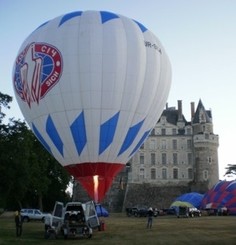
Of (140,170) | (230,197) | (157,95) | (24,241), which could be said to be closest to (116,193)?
(140,170)

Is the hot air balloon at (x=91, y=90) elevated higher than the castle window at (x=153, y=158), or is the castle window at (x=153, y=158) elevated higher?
the castle window at (x=153, y=158)

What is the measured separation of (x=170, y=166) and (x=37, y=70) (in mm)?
60781

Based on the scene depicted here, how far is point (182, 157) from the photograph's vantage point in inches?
3310

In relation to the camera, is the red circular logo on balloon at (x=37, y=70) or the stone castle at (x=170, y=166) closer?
the red circular logo on balloon at (x=37, y=70)

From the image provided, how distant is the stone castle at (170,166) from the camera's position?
7988 cm

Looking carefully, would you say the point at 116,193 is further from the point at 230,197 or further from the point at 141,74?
the point at 141,74

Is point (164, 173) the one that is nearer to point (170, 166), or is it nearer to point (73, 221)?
point (170, 166)

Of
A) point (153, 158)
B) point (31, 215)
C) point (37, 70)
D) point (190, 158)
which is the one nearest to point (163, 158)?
point (153, 158)

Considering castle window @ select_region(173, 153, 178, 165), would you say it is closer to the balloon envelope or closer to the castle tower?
the castle tower

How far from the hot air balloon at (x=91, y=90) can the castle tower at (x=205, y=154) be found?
56575mm

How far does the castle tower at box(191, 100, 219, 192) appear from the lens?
265ft

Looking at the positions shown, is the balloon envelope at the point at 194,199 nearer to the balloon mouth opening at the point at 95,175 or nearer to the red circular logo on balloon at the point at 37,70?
the balloon mouth opening at the point at 95,175

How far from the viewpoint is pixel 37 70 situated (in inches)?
988

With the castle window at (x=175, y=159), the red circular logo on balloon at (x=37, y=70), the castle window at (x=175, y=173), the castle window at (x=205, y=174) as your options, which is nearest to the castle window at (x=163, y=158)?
the castle window at (x=175, y=159)
